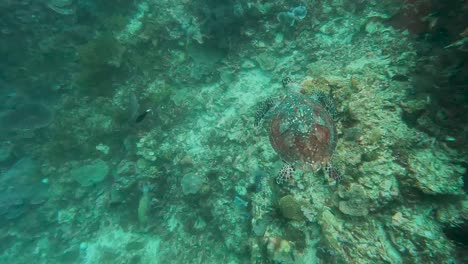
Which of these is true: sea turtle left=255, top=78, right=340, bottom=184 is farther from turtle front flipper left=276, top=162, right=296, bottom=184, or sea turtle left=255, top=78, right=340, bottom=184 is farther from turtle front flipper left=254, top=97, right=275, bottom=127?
turtle front flipper left=254, top=97, right=275, bottom=127

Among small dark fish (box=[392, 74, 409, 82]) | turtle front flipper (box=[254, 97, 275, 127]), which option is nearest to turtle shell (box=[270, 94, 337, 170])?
turtle front flipper (box=[254, 97, 275, 127])

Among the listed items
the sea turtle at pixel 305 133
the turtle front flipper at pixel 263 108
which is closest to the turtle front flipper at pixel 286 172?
the sea turtle at pixel 305 133

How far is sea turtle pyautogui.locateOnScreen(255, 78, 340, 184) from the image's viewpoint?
11.6ft

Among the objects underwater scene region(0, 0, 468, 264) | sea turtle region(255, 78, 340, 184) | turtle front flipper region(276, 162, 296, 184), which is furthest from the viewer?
turtle front flipper region(276, 162, 296, 184)

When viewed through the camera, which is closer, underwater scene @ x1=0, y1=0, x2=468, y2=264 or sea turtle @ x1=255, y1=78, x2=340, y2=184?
underwater scene @ x1=0, y1=0, x2=468, y2=264

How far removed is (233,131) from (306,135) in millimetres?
2528

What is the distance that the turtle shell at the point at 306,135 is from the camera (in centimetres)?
352

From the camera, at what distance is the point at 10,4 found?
7254 millimetres

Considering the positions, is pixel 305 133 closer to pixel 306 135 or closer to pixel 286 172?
pixel 306 135

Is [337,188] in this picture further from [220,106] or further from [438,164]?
[220,106]

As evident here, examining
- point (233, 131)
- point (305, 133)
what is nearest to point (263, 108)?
point (233, 131)

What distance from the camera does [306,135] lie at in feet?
11.6

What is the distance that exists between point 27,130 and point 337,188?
950 cm

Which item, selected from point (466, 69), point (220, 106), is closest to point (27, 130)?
point (220, 106)
